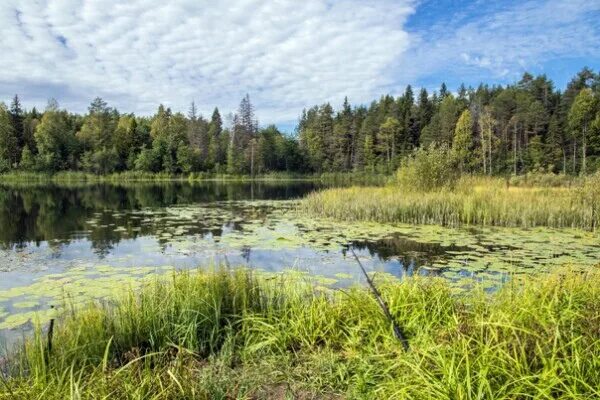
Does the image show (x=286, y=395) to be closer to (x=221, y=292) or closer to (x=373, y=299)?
(x=373, y=299)

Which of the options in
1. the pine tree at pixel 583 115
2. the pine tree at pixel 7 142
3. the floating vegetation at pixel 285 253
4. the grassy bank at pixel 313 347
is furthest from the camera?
the pine tree at pixel 7 142

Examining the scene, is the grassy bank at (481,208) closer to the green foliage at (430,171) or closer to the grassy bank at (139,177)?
the green foliage at (430,171)

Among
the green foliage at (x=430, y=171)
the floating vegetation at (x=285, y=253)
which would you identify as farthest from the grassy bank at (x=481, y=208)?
the green foliage at (x=430, y=171)

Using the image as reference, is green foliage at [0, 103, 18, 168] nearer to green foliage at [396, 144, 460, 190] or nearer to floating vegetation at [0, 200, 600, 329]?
floating vegetation at [0, 200, 600, 329]

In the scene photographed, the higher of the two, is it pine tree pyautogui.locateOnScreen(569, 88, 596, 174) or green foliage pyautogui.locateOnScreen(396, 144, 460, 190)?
pine tree pyautogui.locateOnScreen(569, 88, 596, 174)

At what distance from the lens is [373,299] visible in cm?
468

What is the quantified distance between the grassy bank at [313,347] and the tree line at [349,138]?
52418mm

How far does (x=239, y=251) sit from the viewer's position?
10.8m

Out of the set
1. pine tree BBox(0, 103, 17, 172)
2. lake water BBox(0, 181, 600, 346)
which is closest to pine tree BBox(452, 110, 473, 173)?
lake water BBox(0, 181, 600, 346)

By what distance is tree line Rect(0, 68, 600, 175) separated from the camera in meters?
59.1

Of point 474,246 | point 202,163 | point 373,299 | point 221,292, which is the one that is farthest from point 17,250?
point 202,163

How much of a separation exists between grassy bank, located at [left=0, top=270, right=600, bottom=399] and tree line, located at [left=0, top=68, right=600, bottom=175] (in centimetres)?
5242

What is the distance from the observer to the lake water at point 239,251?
286 inches

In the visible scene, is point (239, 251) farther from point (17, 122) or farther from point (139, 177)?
point (17, 122)
